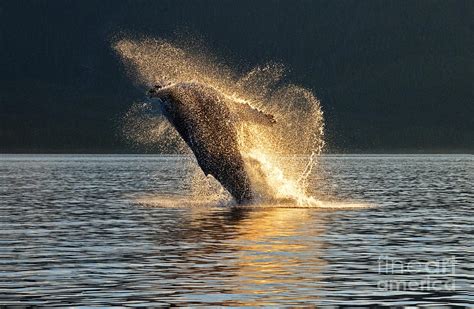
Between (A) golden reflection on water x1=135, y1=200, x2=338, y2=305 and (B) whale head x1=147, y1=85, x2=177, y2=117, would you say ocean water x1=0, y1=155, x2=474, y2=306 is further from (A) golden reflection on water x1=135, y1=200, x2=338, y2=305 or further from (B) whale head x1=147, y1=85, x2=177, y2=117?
(B) whale head x1=147, y1=85, x2=177, y2=117

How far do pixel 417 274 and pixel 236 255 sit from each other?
5.12m

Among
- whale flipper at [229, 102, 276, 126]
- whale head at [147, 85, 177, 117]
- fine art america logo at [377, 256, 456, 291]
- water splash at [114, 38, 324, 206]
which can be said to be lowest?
fine art america logo at [377, 256, 456, 291]

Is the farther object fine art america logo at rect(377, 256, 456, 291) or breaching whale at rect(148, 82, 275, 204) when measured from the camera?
breaching whale at rect(148, 82, 275, 204)

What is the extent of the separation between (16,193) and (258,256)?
124ft

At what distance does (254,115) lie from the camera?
129 feet

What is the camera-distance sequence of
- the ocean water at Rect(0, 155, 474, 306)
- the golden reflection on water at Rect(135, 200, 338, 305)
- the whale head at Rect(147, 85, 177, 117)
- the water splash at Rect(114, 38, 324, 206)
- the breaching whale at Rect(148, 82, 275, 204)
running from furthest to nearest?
the water splash at Rect(114, 38, 324, 206) < the breaching whale at Rect(148, 82, 275, 204) < the whale head at Rect(147, 85, 177, 117) < the golden reflection on water at Rect(135, 200, 338, 305) < the ocean water at Rect(0, 155, 474, 306)

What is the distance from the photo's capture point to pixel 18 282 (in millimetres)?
22500

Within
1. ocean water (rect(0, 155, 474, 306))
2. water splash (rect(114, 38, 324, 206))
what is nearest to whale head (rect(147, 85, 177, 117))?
water splash (rect(114, 38, 324, 206))

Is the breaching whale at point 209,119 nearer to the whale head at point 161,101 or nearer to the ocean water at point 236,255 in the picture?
the whale head at point 161,101

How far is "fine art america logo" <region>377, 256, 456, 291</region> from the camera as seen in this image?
21.9 m

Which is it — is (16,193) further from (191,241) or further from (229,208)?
(191,241)

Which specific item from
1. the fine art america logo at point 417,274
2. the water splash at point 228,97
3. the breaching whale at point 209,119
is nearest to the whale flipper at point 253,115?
the breaching whale at point 209,119

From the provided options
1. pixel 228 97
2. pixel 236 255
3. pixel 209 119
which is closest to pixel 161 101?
pixel 209 119

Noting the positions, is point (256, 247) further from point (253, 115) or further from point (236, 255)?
point (253, 115)
